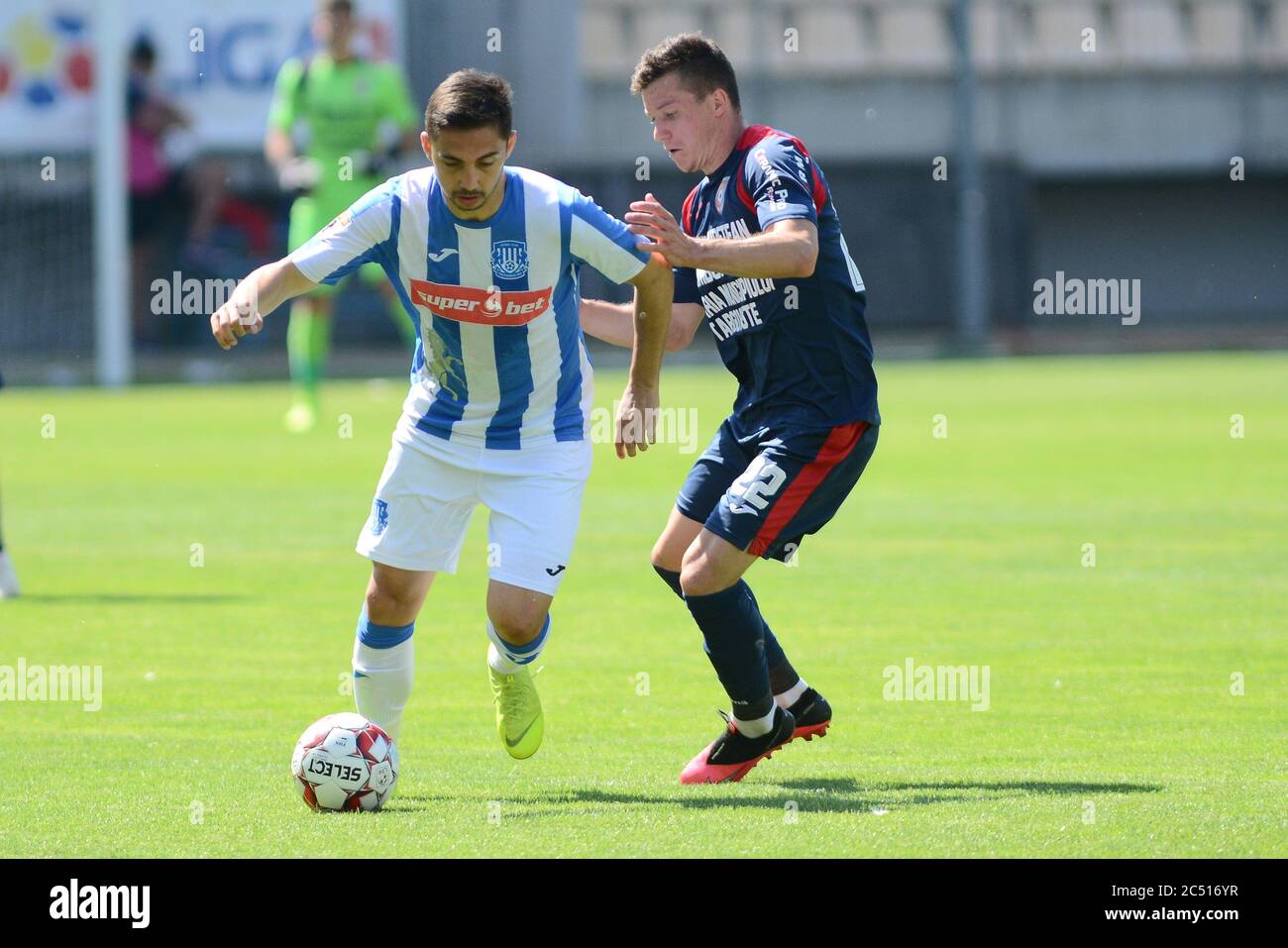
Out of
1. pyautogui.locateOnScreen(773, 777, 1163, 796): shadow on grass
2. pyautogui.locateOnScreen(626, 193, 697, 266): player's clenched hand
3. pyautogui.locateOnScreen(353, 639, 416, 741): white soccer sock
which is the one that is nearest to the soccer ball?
pyautogui.locateOnScreen(353, 639, 416, 741): white soccer sock

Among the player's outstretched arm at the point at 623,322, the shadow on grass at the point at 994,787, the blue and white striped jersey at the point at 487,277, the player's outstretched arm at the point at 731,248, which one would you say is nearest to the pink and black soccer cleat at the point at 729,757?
the shadow on grass at the point at 994,787

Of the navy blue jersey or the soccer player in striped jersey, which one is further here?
the navy blue jersey

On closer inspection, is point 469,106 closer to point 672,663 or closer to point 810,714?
point 810,714

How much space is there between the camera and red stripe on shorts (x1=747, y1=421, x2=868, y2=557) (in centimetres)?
587

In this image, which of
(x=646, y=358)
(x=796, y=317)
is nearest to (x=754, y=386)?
(x=796, y=317)

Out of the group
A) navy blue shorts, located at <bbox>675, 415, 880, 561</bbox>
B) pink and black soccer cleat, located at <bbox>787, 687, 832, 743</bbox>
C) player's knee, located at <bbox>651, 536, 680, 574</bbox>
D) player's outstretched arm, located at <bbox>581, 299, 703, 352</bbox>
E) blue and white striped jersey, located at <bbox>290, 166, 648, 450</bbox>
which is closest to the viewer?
blue and white striped jersey, located at <bbox>290, 166, 648, 450</bbox>

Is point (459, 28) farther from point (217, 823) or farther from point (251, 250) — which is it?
point (217, 823)

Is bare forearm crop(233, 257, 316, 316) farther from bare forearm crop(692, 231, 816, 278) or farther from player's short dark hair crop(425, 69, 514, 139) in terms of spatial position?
bare forearm crop(692, 231, 816, 278)

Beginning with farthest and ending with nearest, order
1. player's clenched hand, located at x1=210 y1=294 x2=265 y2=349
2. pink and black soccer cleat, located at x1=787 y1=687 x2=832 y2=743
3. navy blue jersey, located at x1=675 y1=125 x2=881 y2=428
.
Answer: pink and black soccer cleat, located at x1=787 y1=687 x2=832 y2=743 < navy blue jersey, located at x1=675 y1=125 x2=881 y2=428 < player's clenched hand, located at x1=210 y1=294 x2=265 y2=349

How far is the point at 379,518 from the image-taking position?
234 inches

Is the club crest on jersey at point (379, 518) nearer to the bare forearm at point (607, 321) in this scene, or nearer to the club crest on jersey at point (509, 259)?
the club crest on jersey at point (509, 259)

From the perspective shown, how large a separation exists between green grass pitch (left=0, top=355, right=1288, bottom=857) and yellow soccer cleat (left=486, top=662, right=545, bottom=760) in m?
0.11

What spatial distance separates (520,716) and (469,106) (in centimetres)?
189

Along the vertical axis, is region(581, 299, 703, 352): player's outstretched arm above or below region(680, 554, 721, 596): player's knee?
above
